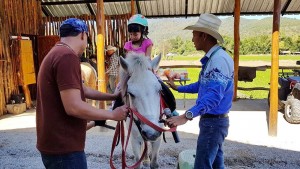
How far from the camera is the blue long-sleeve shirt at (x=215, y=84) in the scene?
2.31 metres

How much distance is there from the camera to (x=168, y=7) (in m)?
10.8

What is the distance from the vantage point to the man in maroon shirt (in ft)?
5.98

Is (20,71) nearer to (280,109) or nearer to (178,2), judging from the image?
(178,2)

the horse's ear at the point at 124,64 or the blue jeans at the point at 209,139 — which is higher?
the horse's ear at the point at 124,64

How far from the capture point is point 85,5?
1091cm

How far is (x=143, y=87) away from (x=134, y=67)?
302mm

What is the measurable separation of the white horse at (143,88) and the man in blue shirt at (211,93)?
0.59 feet

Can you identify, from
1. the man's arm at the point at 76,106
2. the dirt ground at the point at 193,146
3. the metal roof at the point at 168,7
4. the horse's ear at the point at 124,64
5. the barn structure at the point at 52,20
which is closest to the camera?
the man's arm at the point at 76,106

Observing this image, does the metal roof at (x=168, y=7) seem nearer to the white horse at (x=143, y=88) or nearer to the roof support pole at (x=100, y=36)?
the roof support pole at (x=100, y=36)

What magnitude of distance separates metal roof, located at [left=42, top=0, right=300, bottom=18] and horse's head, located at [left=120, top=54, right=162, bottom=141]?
832cm

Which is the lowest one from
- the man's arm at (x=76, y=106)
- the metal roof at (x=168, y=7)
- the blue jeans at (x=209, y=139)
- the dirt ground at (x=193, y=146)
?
the dirt ground at (x=193, y=146)

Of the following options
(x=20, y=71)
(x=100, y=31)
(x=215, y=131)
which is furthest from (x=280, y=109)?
(x=20, y=71)

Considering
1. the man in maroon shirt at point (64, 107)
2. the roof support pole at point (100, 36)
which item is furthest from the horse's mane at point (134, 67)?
the roof support pole at point (100, 36)

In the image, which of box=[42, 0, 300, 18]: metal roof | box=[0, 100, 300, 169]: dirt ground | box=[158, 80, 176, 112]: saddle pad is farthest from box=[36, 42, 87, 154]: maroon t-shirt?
box=[42, 0, 300, 18]: metal roof
